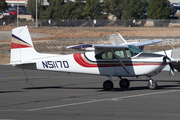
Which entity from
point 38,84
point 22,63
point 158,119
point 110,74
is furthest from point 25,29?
point 158,119

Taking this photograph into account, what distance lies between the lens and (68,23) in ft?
246

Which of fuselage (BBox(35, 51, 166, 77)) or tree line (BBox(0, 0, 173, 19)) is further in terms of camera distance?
tree line (BBox(0, 0, 173, 19))

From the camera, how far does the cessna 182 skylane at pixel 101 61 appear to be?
12.8 m

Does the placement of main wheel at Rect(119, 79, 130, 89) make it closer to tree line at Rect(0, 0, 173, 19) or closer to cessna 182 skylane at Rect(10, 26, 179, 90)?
cessna 182 skylane at Rect(10, 26, 179, 90)

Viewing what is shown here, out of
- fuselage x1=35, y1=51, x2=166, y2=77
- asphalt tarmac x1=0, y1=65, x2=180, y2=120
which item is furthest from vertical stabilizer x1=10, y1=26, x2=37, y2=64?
asphalt tarmac x1=0, y1=65, x2=180, y2=120

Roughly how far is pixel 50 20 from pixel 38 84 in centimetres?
6079

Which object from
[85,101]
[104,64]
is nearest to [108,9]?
[104,64]

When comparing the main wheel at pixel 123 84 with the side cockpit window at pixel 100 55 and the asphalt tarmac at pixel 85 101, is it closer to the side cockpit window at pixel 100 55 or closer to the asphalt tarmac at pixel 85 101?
the asphalt tarmac at pixel 85 101

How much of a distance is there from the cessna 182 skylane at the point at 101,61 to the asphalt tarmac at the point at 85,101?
80 cm

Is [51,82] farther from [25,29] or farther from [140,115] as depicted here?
[140,115]

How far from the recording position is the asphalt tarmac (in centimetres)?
883

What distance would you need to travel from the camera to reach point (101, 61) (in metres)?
13.3

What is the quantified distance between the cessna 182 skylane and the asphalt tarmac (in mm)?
805

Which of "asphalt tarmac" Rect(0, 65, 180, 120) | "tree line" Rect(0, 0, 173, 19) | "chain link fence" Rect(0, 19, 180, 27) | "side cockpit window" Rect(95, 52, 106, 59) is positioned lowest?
"asphalt tarmac" Rect(0, 65, 180, 120)
